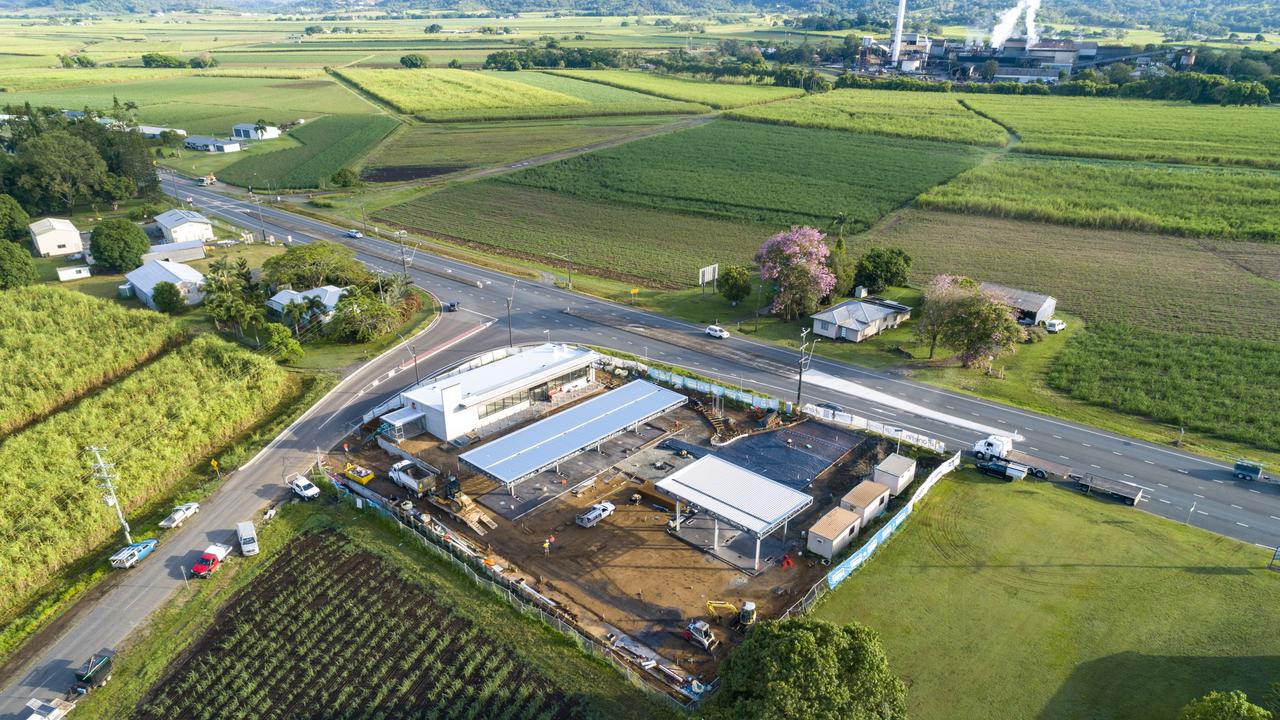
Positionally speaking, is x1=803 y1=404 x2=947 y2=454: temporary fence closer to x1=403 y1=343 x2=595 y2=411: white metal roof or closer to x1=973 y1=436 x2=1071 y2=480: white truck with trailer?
x1=973 y1=436 x2=1071 y2=480: white truck with trailer

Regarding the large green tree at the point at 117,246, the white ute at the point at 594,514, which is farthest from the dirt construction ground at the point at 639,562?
the large green tree at the point at 117,246

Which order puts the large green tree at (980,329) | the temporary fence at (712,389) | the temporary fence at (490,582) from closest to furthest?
the temporary fence at (490,582) < the temporary fence at (712,389) < the large green tree at (980,329)

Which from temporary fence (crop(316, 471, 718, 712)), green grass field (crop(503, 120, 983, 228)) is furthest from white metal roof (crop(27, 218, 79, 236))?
temporary fence (crop(316, 471, 718, 712))

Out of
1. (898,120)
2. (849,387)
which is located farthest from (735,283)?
(898,120)

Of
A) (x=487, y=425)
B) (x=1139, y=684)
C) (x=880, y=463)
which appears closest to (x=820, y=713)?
(x=1139, y=684)

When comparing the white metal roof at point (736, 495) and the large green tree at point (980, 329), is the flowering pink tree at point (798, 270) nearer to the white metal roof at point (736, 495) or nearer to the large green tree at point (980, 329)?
the large green tree at point (980, 329)

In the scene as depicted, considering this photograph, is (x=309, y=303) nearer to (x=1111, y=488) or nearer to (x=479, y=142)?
(x=1111, y=488)

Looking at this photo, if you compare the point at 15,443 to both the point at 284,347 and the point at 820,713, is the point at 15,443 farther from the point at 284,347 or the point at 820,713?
the point at 820,713
